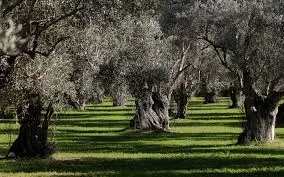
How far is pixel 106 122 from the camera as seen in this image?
194 feet

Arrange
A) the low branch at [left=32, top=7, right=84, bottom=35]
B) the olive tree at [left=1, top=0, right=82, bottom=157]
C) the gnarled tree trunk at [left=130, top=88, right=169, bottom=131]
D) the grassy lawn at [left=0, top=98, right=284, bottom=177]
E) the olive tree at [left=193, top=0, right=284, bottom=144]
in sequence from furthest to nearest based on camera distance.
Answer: the gnarled tree trunk at [left=130, top=88, right=169, bottom=131], the olive tree at [left=193, top=0, right=284, bottom=144], the grassy lawn at [left=0, top=98, right=284, bottom=177], the olive tree at [left=1, top=0, right=82, bottom=157], the low branch at [left=32, top=7, right=84, bottom=35]

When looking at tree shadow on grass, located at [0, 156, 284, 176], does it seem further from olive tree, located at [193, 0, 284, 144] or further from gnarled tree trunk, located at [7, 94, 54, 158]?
olive tree, located at [193, 0, 284, 144]

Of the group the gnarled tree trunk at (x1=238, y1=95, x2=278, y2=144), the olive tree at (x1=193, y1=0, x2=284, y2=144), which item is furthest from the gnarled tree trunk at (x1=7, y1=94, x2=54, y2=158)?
the gnarled tree trunk at (x1=238, y1=95, x2=278, y2=144)

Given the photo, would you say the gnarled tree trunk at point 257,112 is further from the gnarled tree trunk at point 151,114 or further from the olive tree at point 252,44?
the gnarled tree trunk at point 151,114

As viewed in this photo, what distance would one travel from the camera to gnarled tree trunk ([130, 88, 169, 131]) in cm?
4900

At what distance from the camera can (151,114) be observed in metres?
49.1

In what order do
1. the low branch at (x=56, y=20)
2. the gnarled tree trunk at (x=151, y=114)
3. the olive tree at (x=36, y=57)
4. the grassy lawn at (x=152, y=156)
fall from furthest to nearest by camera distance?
the gnarled tree trunk at (x=151, y=114) → the grassy lawn at (x=152, y=156) → the olive tree at (x=36, y=57) → the low branch at (x=56, y=20)

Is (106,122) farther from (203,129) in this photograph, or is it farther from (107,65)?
Result: (107,65)

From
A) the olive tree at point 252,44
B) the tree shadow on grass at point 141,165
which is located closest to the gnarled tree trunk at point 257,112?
the olive tree at point 252,44

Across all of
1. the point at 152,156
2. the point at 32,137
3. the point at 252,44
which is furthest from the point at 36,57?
the point at 252,44

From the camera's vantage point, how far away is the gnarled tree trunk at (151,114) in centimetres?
4900

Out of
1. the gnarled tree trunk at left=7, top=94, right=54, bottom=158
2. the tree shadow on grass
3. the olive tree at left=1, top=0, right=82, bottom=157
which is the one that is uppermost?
the olive tree at left=1, top=0, right=82, bottom=157

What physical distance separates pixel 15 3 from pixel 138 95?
93.7 ft

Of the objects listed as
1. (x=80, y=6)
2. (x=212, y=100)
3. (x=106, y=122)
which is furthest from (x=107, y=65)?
(x=212, y=100)
